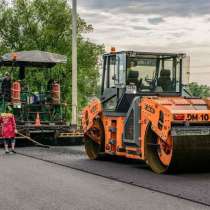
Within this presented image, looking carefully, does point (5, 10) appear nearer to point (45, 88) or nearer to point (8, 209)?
point (45, 88)

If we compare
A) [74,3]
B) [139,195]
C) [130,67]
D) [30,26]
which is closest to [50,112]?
[74,3]

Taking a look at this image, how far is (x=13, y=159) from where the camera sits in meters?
17.6

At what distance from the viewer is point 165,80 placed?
1623 centimetres

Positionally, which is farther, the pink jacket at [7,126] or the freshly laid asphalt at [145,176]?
the pink jacket at [7,126]

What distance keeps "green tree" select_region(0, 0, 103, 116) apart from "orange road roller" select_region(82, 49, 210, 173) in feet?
118

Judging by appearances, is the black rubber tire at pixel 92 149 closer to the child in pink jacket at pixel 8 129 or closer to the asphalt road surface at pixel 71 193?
the asphalt road surface at pixel 71 193

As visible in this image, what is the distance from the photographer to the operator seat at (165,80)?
16.1 m

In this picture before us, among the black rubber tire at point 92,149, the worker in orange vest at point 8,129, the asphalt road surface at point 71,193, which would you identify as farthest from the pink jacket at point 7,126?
the asphalt road surface at point 71,193

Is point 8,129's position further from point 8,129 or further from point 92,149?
point 92,149

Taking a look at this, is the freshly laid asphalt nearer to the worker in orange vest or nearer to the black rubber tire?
the black rubber tire

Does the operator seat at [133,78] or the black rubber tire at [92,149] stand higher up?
the operator seat at [133,78]

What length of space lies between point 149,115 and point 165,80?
2.36m

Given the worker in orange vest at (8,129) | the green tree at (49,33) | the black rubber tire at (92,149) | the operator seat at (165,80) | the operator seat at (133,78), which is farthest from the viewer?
Answer: the green tree at (49,33)

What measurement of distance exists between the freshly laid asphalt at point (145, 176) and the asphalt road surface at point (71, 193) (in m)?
0.34
